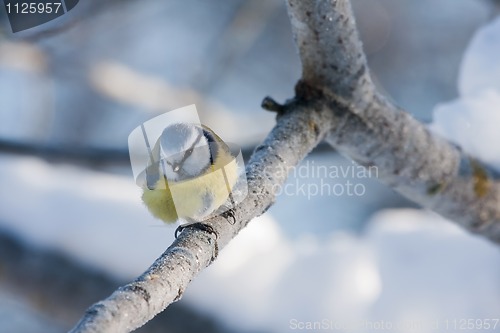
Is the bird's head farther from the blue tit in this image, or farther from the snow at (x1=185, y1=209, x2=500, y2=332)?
the snow at (x1=185, y1=209, x2=500, y2=332)

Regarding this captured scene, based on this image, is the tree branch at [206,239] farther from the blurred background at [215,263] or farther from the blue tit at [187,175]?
the blurred background at [215,263]

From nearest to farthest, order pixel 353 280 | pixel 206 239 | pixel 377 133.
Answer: pixel 206 239 → pixel 377 133 → pixel 353 280

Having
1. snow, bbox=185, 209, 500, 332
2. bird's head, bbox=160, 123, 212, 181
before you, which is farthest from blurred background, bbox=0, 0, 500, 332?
bird's head, bbox=160, 123, 212, 181

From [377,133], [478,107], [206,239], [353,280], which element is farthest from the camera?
[353,280]

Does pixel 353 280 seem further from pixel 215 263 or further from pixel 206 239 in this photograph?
pixel 206 239

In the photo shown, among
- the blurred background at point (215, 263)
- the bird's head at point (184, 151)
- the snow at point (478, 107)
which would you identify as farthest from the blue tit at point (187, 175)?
the snow at point (478, 107)

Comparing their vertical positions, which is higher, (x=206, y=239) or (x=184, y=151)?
(x=184, y=151)

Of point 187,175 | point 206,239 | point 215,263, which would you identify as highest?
point 215,263

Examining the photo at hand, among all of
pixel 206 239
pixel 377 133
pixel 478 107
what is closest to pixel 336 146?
pixel 377 133
